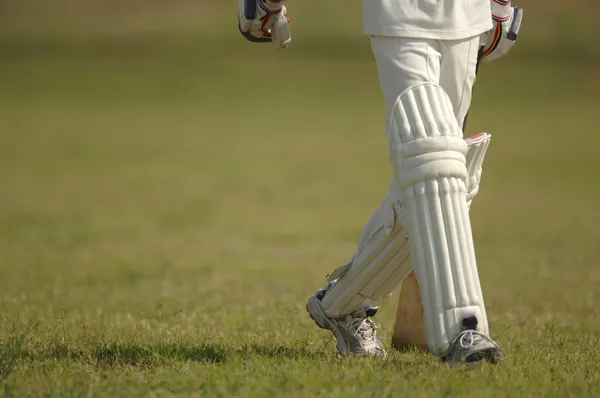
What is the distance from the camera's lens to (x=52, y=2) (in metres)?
39.4

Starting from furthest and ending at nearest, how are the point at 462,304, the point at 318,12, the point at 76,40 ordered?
the point at 318,12 < the point at 76,40 < the point at 462,304

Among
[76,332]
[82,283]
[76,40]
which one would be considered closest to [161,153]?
[82,283]

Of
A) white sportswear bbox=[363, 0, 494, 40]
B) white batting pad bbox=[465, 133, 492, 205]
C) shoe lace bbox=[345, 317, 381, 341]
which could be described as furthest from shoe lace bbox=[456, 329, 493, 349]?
white sportswear bbox=[363, 0, 494, 40]

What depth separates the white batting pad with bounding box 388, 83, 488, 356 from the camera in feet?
11.4

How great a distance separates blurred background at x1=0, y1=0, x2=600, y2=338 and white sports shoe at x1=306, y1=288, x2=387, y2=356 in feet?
5.88

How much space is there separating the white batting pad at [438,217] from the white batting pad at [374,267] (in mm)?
175

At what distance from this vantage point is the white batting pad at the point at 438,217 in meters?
3.47

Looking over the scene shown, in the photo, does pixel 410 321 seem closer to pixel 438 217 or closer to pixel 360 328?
pixel 360 328

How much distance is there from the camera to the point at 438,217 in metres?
3.51

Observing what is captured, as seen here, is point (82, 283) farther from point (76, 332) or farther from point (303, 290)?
point (76, 332)

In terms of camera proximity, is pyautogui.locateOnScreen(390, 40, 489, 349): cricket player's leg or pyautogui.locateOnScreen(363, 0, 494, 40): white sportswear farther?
pyautogui.locateOnScreen(390, 40, 489, 349): cricket player's leg

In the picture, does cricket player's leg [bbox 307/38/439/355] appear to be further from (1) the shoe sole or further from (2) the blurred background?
(2) the blurred background

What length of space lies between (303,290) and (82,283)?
153 centimetres

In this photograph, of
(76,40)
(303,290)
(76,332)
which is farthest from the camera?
(76,40)
